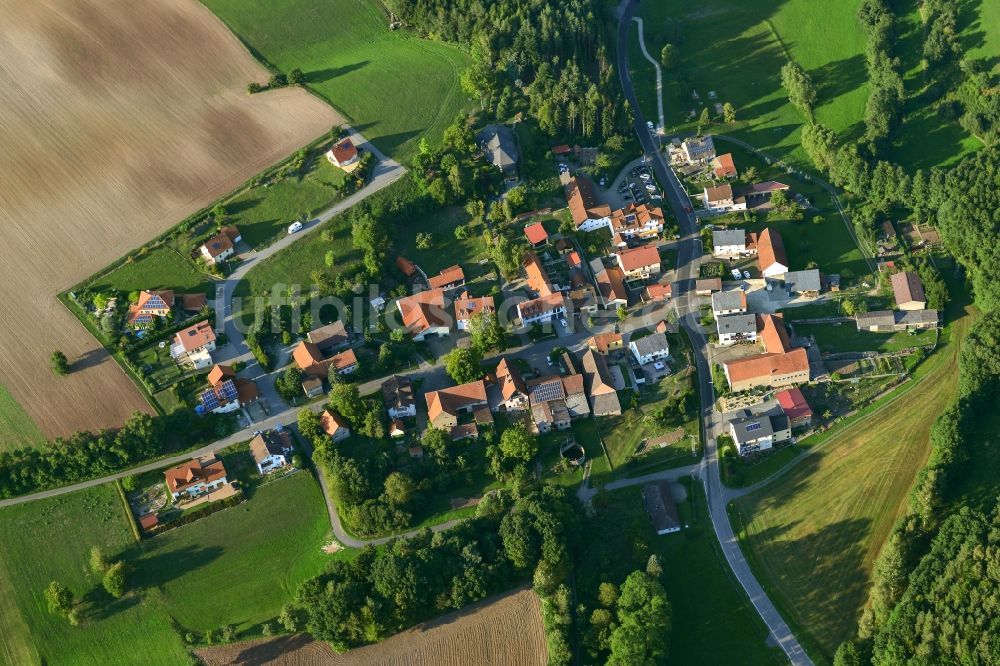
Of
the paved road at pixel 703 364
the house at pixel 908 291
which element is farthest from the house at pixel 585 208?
the house at pixel 908 291

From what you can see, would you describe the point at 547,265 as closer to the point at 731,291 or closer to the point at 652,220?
the point at 652,220

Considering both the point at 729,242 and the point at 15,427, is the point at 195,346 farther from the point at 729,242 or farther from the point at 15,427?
the point at 729,242

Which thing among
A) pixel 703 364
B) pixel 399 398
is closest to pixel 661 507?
pixel 703 364

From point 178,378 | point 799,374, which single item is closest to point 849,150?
point 799,374

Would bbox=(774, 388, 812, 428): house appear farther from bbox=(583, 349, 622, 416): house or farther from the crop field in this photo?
bbox=(583, 349, 622, 416): house

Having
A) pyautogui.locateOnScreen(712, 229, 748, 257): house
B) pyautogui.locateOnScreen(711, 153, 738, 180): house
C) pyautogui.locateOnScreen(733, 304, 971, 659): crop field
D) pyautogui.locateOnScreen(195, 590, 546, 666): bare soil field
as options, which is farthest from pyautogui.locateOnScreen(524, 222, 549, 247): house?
pyautogui.locateOnScreen(195, 590, 546, 666): bare soil field

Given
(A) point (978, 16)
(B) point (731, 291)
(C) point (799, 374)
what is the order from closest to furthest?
1. (C) point (799, 374)
2. (B) point (731, 291)
3. (A) point (978, 16)
